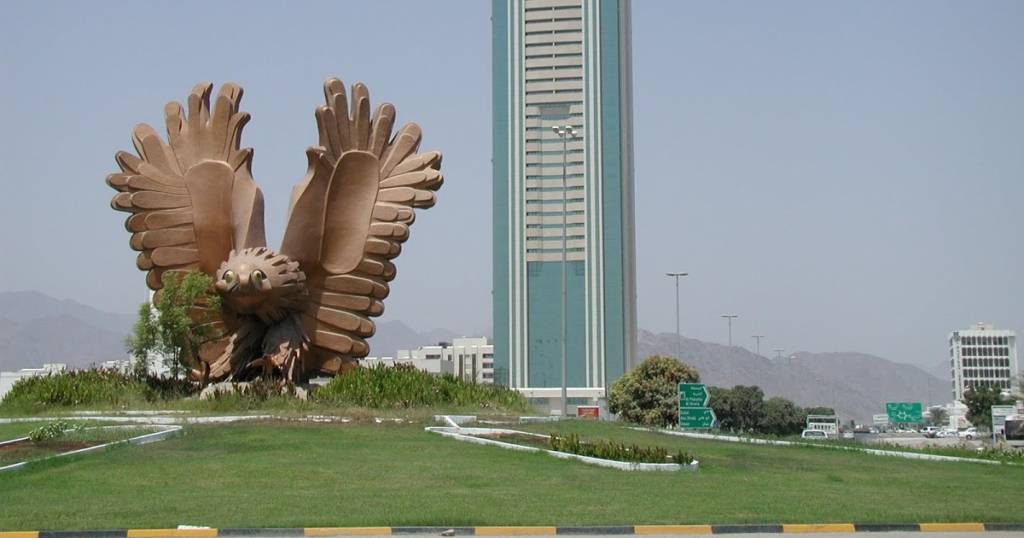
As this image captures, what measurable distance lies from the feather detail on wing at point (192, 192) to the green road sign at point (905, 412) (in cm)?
4380

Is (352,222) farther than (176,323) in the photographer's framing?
Yes

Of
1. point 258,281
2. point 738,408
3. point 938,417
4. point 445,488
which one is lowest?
point 938,417

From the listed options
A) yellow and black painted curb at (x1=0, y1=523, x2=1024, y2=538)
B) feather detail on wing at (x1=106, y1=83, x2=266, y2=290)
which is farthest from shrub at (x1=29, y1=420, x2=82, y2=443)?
feather detail on wing at (x1=106, y1=83, x2=266, y2=290)

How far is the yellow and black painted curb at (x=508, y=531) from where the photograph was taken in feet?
41.3

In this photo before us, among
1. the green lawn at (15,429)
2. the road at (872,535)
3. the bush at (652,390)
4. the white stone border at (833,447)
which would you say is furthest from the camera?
the bush at (652,390)

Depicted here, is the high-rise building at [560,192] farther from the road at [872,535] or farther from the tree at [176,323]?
the road at [872,535]

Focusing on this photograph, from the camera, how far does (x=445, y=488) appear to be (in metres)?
16.4

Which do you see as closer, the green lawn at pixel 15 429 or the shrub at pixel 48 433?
the shrub at pixel 48 433

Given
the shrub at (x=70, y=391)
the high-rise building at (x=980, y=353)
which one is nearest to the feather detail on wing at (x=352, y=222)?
the shrub at (x=70, y=391)

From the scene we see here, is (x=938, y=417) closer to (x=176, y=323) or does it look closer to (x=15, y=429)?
Result: (x=176, y=323)

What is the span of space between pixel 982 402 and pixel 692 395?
57.7 m

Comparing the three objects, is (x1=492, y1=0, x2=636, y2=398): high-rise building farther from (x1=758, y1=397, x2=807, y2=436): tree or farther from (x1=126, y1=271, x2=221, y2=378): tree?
(x1=126, y1=271, x2=221, y2=378): tree

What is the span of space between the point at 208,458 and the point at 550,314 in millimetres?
87835

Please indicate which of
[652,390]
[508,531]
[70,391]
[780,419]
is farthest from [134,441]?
[780,419]
